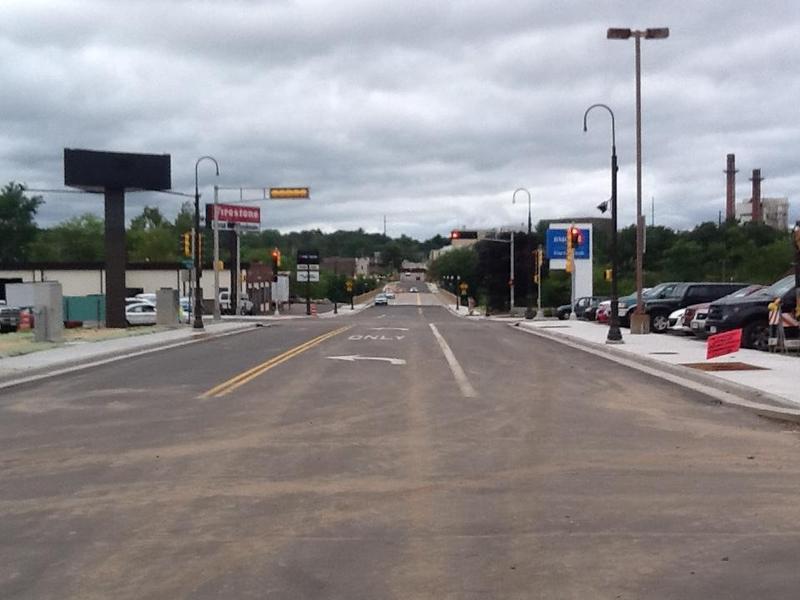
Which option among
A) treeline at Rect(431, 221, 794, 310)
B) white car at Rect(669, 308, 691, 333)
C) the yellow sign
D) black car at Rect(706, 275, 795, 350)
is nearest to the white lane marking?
black car at Rect(706, 275, 795, 350)

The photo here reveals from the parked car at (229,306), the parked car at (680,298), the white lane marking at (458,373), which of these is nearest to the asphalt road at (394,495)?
the white lane marking at (458,373)

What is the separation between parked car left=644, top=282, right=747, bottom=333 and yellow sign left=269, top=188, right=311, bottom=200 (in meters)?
28.3

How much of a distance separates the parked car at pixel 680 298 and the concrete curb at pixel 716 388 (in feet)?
26.4

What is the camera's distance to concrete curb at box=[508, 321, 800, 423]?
13328 millimetres

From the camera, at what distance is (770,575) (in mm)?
5984

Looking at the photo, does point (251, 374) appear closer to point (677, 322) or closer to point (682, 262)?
point (677, 322)

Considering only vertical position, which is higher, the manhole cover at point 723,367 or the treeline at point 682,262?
the treeline at point 682,262

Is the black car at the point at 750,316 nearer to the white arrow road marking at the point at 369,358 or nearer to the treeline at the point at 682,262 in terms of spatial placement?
the white arrow road marking at the point at 369,358

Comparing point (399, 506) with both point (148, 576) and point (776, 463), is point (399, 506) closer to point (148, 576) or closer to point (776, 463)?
point (148, 576)

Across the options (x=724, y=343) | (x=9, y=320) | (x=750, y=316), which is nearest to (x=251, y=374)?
(x=724, y=343)

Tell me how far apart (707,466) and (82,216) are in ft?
421

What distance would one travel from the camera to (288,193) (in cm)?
5688

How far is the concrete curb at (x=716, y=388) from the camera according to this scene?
13.3 m

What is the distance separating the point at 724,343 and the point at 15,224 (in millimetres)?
105891
